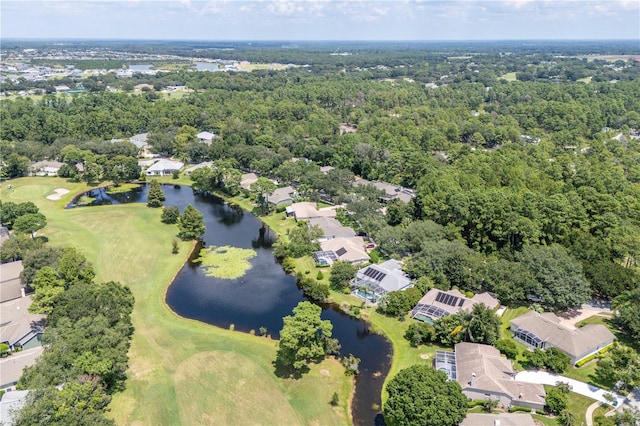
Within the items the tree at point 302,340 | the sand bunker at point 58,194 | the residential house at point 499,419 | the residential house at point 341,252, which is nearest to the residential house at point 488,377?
the residential house at point 499,419

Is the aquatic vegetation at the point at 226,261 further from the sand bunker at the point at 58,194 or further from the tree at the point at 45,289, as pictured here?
the sand bunker at the point at 58,194

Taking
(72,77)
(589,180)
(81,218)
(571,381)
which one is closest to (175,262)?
(81,218)

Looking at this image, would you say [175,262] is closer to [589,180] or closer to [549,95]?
[589,180]

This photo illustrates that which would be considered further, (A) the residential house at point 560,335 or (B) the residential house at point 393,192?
(B) the residential house at point 393,192

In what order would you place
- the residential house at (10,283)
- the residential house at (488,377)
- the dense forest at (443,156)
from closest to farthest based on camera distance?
the residential house at (488,377), the residential house at (10,283), the dense forest at (443,156)

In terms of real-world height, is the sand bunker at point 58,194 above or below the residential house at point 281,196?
below

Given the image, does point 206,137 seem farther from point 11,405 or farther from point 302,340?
point 11,405
